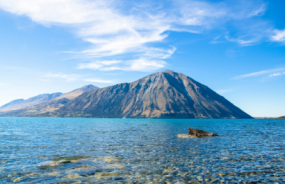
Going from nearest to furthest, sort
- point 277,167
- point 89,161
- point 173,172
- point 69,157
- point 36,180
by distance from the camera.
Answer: point 36,180 < point 173,172 < point 277,167 < point 89,161 < point 69,157

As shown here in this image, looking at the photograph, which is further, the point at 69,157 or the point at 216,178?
the point at 69,157

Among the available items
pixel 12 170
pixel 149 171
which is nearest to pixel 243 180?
pixel 149 171

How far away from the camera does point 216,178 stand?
52.3 feet

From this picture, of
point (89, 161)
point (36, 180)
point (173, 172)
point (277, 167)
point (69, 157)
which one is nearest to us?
point (36, 180)

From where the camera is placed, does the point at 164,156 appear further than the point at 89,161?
Yes

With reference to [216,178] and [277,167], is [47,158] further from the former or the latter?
[277,167]

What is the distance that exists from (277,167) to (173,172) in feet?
36.1

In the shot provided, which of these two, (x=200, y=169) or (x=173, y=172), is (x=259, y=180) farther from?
(x=173, y=172)

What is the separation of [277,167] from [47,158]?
2593cm

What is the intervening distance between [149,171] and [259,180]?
939 cm

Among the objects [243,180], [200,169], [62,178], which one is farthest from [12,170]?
[243,180]

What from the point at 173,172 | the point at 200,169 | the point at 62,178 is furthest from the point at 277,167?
the point at 62,178

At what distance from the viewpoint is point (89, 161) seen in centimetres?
2178

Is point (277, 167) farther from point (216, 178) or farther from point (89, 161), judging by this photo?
point (89, 161)
